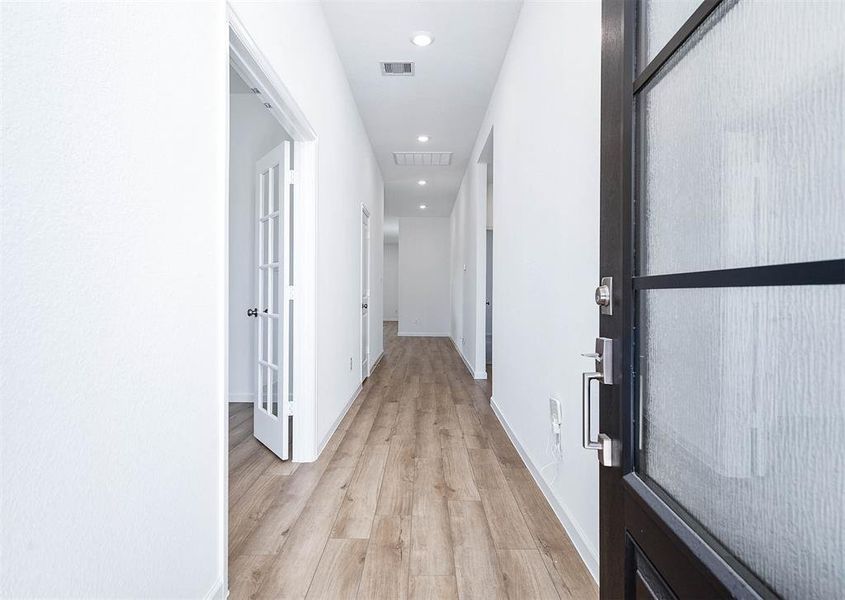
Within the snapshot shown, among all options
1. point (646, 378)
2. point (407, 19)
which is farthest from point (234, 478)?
point (407, 19)

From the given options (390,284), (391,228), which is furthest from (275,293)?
(390,284)

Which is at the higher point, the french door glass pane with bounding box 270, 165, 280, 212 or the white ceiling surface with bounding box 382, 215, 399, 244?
the white ceiling surface with bounding box 382, 215, 399, 244

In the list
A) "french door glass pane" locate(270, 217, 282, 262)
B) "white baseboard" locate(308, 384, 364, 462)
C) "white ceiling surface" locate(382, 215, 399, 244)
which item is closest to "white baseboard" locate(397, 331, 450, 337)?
"white ceiling surface" locate(382, 215, 399, 244)

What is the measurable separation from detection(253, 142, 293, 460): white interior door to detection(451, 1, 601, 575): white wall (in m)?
1.36

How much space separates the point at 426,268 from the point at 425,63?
259 inches

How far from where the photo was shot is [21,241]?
2.22ft

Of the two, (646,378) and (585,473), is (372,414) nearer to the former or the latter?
(585,473)

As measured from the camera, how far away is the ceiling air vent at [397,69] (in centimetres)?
324

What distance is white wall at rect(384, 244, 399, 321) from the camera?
14047 mm

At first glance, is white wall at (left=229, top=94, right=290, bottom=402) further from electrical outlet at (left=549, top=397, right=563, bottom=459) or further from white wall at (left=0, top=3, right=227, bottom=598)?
electrical outlet at (left=549, top=397, right=563, bottom=459)

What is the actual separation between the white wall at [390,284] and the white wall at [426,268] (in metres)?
4.23

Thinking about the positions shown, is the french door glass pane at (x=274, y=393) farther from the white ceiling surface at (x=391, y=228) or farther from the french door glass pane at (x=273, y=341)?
the white ceiling surface at (x=391, y=228)

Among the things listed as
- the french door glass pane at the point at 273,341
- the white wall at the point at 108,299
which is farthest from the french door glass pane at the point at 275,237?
the white wall at the point at 108,299

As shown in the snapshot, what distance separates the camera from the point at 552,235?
195cm
